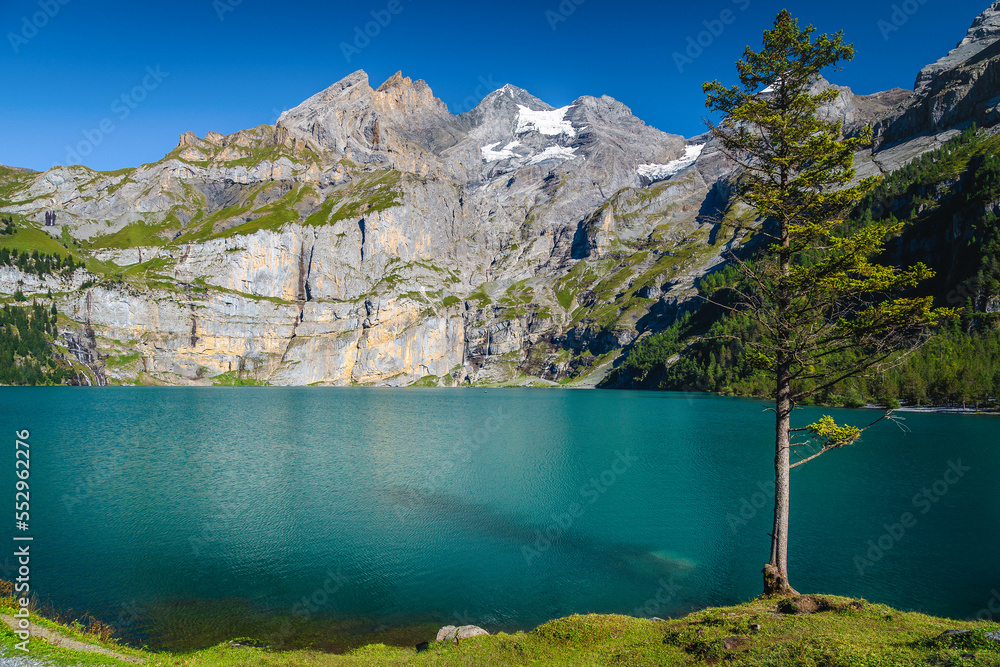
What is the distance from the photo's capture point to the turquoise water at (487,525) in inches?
907

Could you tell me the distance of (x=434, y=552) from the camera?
28.5 meters

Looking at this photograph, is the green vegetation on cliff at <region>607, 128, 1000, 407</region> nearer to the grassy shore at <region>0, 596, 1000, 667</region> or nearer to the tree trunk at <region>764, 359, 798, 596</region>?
the tree trunk at <region>764, 359, 798, 596</region>

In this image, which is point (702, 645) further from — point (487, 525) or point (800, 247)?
point (487, 525)

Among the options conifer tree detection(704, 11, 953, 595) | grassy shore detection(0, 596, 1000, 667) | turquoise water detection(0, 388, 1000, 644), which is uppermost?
conifer tree detection(704, 11, 953, 595)

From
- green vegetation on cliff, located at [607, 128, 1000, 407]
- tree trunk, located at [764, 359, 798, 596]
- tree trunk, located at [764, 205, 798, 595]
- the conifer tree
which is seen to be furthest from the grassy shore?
green vegetation on cliff, located at [607, 128, 1000, 407]

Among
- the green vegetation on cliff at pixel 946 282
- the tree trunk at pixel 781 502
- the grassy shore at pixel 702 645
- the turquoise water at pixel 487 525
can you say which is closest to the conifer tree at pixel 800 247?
the tree trunk at pixel 781 502

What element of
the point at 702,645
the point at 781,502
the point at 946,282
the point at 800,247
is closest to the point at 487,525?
the point at 781,502

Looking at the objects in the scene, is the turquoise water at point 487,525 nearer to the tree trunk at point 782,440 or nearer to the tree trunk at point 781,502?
the tree trunk at point 781,502

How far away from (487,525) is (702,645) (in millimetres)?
22997

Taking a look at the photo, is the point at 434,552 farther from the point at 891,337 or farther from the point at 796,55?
the point at 796,55

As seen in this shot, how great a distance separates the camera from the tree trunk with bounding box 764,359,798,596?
697 inches

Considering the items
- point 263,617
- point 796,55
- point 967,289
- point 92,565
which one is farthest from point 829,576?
point 967,289

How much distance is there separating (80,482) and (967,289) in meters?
186

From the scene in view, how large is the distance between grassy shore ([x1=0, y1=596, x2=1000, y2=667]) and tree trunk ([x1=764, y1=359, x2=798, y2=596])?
3.79 ft
